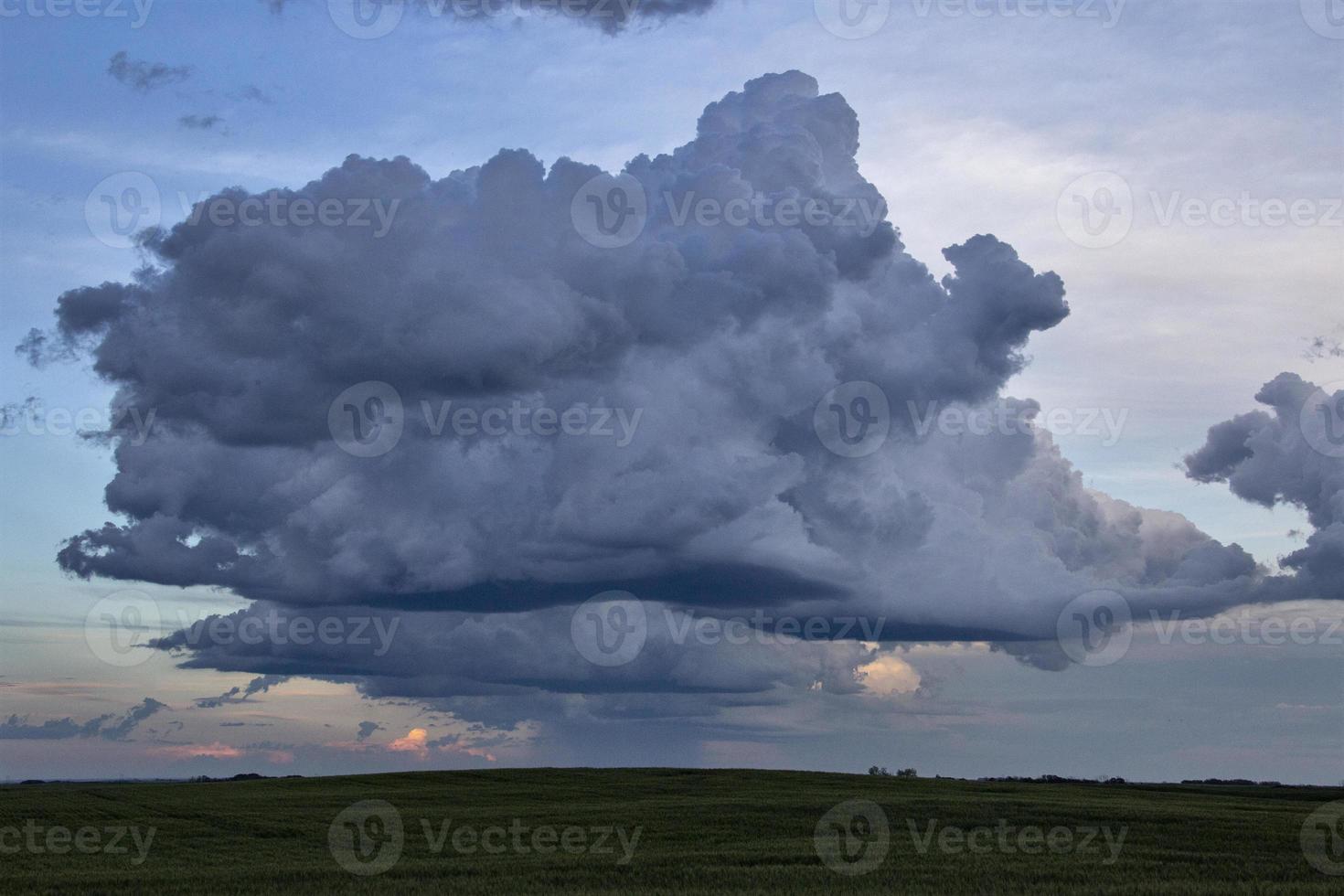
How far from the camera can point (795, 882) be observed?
42.1m

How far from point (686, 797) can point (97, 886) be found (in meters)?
47.4

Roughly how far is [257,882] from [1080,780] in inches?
3665

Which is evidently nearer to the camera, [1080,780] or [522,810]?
[522,810]

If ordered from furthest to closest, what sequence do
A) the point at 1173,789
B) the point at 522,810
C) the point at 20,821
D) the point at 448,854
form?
the point at 1173,789 < the point at 522,810 < the point at 20,821 < the point at 448,854

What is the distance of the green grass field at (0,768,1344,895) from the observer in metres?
42.8

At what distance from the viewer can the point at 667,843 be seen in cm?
5578

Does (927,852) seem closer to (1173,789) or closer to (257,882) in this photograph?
(257,882)

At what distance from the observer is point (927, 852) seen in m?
50.2

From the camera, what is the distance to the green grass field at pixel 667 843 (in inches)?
1683

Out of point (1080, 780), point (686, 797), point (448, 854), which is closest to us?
point (448, 854)

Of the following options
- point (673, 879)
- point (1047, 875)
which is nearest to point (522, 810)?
point (673, 879)

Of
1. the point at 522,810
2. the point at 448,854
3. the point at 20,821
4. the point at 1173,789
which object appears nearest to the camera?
the point at 448,854

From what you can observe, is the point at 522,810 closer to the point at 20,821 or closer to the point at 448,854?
the point at 448,854

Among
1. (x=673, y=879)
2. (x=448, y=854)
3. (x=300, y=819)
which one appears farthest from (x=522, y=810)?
(x=673, y=879)
